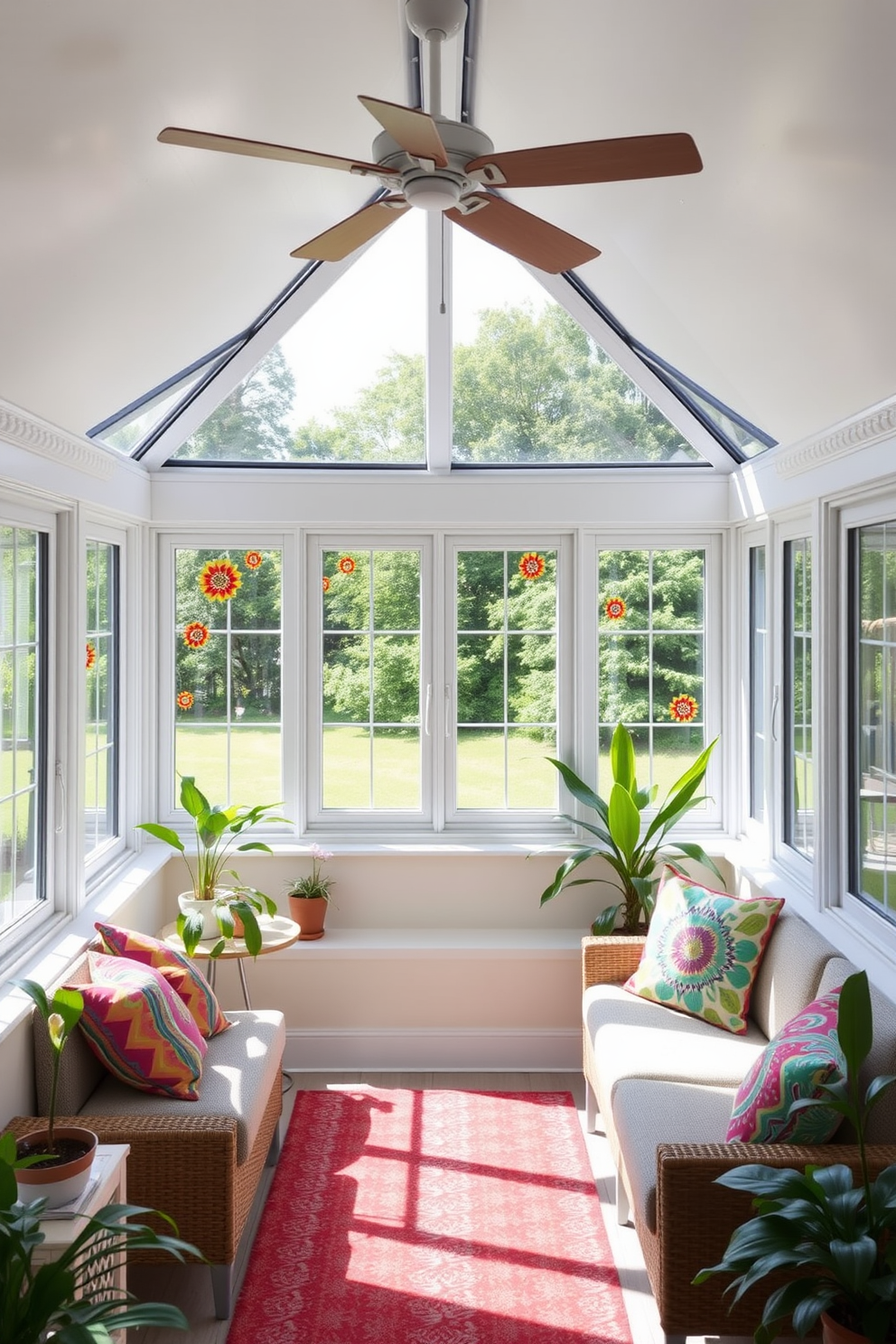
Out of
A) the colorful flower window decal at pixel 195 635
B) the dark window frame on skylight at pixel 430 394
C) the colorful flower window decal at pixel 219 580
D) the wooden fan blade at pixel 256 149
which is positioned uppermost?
the dark window frame on skylight at pixel 430 394

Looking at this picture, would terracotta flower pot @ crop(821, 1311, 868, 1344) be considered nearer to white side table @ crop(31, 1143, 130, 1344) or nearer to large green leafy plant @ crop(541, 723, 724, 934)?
white side table @ crop(31, 1143, 130, 1344)

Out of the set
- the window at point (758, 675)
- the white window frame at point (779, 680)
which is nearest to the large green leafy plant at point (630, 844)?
the white window frame at point (779, 680)

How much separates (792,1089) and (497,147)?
277 centimetres

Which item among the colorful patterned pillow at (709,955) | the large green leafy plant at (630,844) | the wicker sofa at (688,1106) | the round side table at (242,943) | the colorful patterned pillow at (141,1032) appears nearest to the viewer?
the wicker sofa at (688,1106)

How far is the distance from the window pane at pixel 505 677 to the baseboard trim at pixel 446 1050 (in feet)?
3.30

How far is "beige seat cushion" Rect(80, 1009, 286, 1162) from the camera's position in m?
3.09

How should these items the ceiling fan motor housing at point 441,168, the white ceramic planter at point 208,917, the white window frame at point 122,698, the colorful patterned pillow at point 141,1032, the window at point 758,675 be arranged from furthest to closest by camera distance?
the window at point 758,675
the white window frame at point 122,698
the white ceramic planter at point 208,917
the colorful patterned pillow at point 141,1032
the ceiling fan motor housing at point 441,168

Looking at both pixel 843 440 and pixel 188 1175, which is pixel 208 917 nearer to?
pixel 188 1175

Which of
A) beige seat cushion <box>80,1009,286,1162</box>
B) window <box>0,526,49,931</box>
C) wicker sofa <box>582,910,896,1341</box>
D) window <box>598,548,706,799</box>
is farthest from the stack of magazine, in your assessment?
window <box>598,548,706,799</box>

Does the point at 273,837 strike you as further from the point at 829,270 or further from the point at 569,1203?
the point at 829,270

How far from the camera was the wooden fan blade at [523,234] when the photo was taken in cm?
218

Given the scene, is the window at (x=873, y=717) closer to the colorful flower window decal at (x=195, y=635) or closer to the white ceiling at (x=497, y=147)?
the white ceiling at (x=497, y=147)

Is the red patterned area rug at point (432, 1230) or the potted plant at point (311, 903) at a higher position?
the potted plant at point (311, 903)

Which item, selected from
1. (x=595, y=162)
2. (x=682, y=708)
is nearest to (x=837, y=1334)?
(x=595, y=162)
